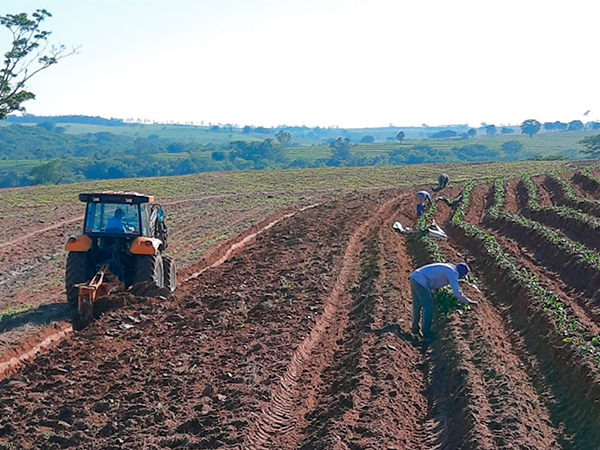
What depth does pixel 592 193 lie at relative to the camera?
31.3 meters

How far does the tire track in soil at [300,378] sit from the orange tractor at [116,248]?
3.18 m

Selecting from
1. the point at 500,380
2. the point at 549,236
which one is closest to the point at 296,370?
the point at 500,380

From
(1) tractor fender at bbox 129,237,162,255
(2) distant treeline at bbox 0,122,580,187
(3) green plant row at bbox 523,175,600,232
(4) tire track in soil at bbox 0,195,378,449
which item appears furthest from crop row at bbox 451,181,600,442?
(2) distant treeline at bbox 0,122,580,187

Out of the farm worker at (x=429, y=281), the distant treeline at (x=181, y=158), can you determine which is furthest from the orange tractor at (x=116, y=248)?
the distant treeline at (x=181, y=158)

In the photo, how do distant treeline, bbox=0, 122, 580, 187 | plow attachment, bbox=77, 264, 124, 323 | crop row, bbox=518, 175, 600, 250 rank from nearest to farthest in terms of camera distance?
plow attachment, bbox=77, 264, 124, 323 < crop row, bbox=518, 175, 600, 250 < distant treeline, bbox=0, 122, 580, 187

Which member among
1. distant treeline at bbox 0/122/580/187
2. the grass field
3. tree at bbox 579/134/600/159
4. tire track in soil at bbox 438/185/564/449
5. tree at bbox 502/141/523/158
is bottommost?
distant treeline at bbox 0/122/580/187

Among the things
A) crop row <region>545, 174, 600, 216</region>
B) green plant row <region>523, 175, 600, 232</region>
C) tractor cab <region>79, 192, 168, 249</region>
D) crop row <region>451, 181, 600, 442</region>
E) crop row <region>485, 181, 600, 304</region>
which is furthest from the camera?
crop row <region>545, 174, 600, 216</region>

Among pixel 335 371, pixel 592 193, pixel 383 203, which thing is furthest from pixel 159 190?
pixel 335 371

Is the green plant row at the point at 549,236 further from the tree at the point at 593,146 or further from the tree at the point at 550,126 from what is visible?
the tree at the point at 550,126

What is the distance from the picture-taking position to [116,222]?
46.4 feet

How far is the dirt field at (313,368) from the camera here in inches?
317

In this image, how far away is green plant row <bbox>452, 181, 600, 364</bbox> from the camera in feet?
34.0

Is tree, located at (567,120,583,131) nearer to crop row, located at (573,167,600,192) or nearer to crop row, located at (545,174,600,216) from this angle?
crop row, located at (573,167,600,192)

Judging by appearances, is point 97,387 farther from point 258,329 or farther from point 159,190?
point 159,190
